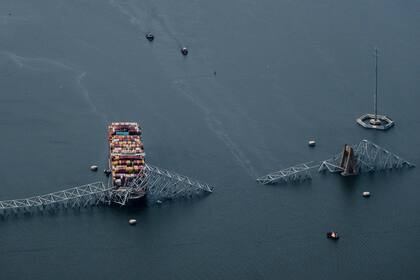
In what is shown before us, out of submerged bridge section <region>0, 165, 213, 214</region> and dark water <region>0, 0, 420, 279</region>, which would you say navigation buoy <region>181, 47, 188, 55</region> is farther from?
submerged bridge section <region>0, 165, 213, 214</region>

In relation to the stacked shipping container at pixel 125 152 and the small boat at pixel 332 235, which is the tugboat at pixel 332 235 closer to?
the small boat at pixel 332 235

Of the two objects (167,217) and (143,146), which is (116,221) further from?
(143,146)

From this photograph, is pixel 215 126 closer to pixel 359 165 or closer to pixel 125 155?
pixel 125 155

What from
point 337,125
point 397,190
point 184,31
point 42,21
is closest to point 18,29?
point 42,21

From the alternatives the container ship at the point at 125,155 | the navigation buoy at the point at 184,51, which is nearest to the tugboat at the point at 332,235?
the container ship at the point at 125,155

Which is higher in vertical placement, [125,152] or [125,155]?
[125,152]

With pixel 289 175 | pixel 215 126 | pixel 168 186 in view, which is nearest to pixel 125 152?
pixel 168 186

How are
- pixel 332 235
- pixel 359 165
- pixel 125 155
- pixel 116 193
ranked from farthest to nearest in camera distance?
pixel 359 165, pixel 125 155, pixel 116 193, pixel 332 235
